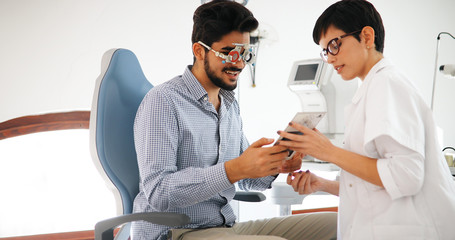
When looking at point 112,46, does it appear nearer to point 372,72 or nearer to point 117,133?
point 117,133

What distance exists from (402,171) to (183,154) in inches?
28.9

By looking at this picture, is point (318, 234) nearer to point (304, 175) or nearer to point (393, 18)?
point (304, 175)

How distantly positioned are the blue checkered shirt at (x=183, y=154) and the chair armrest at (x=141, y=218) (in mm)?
79

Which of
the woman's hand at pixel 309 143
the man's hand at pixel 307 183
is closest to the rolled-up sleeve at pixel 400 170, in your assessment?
the woman's hand at pixel 309 143

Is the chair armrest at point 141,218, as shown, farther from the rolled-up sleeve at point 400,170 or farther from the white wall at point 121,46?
the white wall at point 121,46

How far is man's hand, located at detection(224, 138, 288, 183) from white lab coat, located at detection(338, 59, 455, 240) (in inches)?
10.5

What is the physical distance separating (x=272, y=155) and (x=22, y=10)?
234cm

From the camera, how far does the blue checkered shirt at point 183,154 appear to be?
1149mm

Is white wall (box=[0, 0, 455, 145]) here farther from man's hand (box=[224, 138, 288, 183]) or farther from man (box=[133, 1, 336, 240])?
man's hand (box=[224, 138, 288, 183])

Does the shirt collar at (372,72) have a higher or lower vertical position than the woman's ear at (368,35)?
lower

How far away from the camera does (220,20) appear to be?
1416mm

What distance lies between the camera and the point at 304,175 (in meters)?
1.40

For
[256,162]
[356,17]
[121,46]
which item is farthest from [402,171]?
[121,46]

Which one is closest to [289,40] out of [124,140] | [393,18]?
[393,18]
